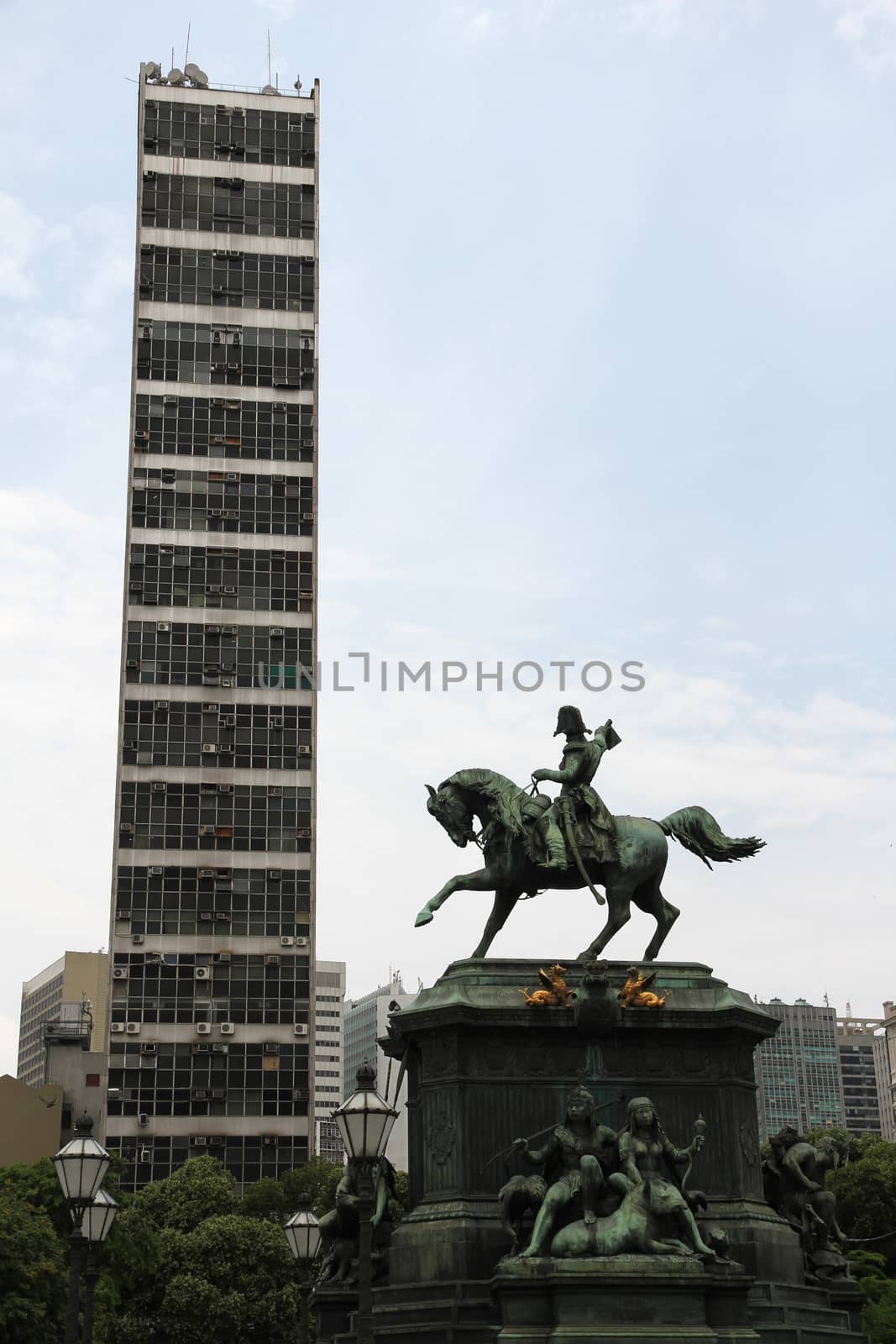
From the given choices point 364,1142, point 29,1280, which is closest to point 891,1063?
point 29,1280

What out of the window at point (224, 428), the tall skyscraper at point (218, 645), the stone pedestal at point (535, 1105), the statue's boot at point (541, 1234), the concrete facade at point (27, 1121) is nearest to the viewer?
the statue's boot at point (541, 1234)

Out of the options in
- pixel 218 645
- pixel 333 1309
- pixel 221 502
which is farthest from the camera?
pixel 221 502

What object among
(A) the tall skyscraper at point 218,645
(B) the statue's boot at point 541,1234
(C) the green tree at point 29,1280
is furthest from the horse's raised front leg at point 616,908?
(A) the tall skyscraper at point 218,645

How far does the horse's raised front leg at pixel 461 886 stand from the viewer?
93.1ft

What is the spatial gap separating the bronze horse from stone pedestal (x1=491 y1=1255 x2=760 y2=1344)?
5833 mm

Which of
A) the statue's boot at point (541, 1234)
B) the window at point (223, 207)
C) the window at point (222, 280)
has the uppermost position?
the window at point (223, 207)

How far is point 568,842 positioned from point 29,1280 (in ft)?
72.1

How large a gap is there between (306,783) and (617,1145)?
190 feet

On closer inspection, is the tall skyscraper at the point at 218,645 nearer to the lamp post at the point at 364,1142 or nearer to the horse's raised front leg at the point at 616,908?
the horse's raised front leg at the point at 616,908

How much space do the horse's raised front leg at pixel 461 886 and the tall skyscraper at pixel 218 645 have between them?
1975 inches

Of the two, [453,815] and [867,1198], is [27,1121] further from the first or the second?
[453,815]

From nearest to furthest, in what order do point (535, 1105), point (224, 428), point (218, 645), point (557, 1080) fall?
point (535, 1105) < point (557, 1080) < point (218, 645) < point (224, 428)

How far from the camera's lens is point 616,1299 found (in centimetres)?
2316

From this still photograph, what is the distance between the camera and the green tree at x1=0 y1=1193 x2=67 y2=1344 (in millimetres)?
42094
